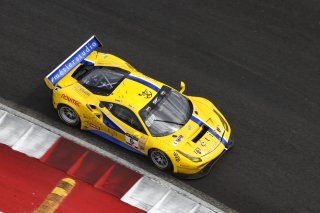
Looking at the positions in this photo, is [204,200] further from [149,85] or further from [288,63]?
[288,63]

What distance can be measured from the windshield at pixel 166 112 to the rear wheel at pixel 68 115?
172 cm

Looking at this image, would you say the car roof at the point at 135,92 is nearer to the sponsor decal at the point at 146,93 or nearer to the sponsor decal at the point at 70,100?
the sponsor decal at the point at 146,93

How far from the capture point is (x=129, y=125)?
11648 millimetres

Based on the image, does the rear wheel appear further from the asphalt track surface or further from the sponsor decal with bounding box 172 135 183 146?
the sponsor decal with bounding box 172 135 183 146

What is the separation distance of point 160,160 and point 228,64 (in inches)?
166

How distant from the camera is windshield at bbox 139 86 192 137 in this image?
38.0ft

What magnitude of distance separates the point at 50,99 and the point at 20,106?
74 centimetres

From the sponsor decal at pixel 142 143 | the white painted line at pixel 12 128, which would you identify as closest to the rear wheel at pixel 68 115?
the white painted line at pixel 12 128

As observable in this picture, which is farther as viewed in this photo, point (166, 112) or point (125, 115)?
point (166, 112)

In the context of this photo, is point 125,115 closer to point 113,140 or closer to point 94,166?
point 113,140

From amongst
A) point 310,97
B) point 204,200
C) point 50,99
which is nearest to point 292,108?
→ point 310,97

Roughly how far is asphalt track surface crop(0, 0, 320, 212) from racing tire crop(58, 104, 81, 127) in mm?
168

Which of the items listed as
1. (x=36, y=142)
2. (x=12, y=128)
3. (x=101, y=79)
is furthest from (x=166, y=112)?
(x=12, y=128)

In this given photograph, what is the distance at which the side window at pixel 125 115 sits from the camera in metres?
11.6
